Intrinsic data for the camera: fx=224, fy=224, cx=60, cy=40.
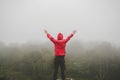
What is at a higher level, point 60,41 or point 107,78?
point 60,41

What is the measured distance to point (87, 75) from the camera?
169625mm

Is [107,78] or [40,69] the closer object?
[107,78]

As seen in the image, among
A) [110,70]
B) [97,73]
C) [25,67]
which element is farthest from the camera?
[25,67]

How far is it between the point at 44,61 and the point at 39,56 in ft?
63.5

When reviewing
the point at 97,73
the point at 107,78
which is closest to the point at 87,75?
the point at 97,73

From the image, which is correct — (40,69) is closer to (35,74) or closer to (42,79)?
(35,74)

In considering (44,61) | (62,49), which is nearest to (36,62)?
(44,61)

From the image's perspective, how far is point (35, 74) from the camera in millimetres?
163000

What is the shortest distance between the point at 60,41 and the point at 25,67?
570 feet

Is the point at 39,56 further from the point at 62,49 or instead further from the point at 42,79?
the point at 62,49

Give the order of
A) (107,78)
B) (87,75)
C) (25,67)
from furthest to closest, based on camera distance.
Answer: (25,67) < (87,75) < (107,78)

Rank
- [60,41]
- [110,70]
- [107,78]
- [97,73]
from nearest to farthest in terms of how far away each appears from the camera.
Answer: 1. [60,41]
2. [107,78]
3. [110,70]
4. [97,73]

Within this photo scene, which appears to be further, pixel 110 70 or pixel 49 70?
pixel 49 70

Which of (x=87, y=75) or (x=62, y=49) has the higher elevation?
(x=62, y=49)
